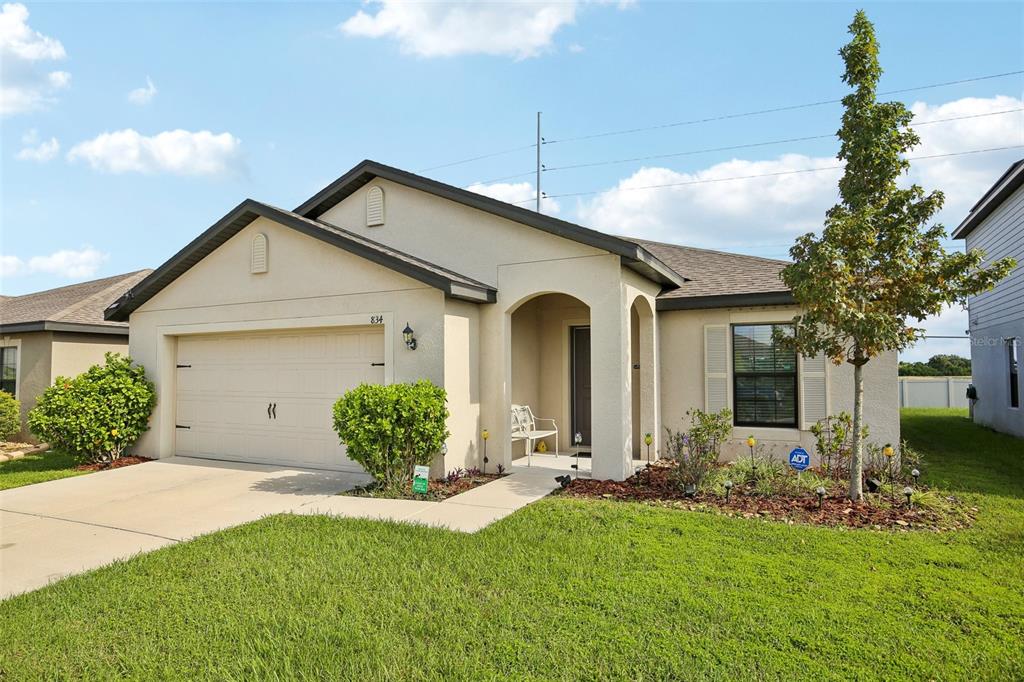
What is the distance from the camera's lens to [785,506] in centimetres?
667

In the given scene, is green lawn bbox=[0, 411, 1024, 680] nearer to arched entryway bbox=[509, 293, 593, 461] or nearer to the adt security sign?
the adt security sign

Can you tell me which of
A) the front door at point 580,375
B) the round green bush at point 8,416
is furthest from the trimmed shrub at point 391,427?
the round green bush at point 8,416

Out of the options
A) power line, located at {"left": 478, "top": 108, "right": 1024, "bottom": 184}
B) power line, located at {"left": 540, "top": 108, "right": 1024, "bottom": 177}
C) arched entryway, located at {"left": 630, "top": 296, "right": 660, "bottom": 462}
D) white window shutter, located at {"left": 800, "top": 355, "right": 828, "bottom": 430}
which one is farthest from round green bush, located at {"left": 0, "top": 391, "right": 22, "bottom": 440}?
power line, located at {"left": 540, "top": 108, "right": 1024, "bottom": 177}

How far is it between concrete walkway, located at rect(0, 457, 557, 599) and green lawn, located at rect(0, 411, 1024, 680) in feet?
1.82

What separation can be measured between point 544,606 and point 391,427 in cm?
390

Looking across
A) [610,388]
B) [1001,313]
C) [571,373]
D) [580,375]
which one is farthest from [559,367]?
[1001,313]

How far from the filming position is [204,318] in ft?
33.8

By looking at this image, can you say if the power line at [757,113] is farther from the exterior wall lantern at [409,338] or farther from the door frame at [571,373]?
the exterior wall lantern at [409,338]

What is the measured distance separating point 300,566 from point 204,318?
23.1 ft

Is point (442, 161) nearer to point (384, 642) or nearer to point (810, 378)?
point (810, 378)

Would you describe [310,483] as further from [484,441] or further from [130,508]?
[484,441]

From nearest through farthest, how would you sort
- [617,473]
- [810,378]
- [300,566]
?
[300,566], [617,473], [810,378]

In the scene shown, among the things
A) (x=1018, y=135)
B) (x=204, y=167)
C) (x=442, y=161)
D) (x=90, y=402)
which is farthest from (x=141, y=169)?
(x=1018, y=135)

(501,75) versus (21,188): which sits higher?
(501,75)
